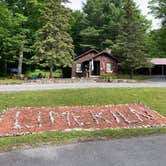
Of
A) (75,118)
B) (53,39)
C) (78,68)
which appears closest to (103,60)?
(78,68)

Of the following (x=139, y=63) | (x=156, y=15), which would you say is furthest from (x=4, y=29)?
(x=156, y=15)

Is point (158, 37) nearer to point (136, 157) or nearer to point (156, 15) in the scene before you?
point (156, 15)

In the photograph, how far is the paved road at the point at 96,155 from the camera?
575cm

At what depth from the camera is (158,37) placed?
143ft

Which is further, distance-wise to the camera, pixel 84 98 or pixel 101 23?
pixel 101 23

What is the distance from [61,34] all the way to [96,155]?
2533 centimetres

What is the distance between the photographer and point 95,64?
39250 mm

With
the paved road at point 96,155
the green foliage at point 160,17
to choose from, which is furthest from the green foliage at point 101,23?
the paved road at point 96,155

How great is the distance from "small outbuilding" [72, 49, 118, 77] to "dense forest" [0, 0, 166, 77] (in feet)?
4.17

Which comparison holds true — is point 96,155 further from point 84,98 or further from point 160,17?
point 160,17

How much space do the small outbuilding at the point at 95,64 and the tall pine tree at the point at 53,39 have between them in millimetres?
7690

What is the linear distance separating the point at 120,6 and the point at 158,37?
13.6 meters

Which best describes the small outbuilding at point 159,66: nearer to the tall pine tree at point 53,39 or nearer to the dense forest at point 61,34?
the dense forest at point 61,34

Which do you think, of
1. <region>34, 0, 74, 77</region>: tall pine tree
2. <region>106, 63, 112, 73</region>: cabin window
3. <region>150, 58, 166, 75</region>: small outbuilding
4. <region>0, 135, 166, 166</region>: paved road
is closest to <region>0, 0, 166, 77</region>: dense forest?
<region>34, 0, 74, 77</region>: tall pine tree
